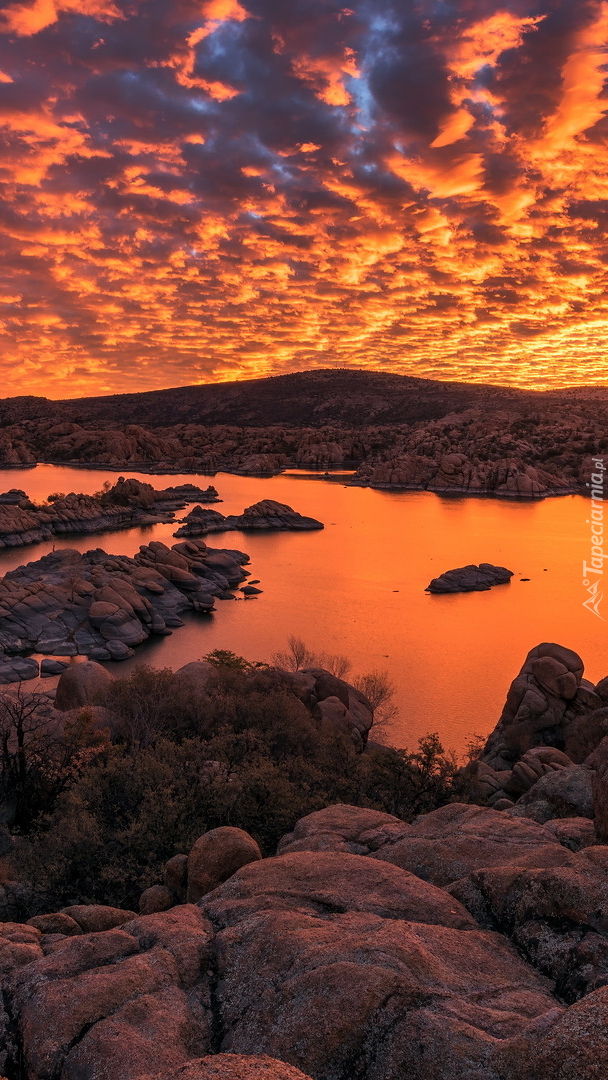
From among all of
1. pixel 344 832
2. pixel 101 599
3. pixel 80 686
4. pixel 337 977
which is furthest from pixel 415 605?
pixel 337 977

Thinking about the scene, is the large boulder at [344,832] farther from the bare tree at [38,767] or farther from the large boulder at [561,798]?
the bare tree at [38,767]

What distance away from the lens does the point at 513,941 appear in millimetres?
7785

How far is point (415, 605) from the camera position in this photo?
59.2 m

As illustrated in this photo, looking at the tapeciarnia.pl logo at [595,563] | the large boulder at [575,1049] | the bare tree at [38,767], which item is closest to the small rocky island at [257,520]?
the tapeciarnia.pl logo at [595,563]

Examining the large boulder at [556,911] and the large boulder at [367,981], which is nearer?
the large boulder at [367,981]

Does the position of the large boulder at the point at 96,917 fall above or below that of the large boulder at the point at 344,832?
below

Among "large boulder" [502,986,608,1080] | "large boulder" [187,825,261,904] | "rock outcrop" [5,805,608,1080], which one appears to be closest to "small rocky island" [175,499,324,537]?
"large boulder" [187,825,261,904]

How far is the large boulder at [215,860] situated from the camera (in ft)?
35.8

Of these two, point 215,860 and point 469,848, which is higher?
point 469,848

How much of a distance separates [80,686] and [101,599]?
2204 cm

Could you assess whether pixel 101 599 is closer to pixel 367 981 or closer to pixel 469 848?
pixel 469 848

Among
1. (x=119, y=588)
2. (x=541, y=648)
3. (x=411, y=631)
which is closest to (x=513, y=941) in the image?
(x=541, y=648)

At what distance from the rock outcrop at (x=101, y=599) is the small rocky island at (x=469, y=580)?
69.3 ft

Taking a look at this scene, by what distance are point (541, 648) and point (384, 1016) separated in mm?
27164
